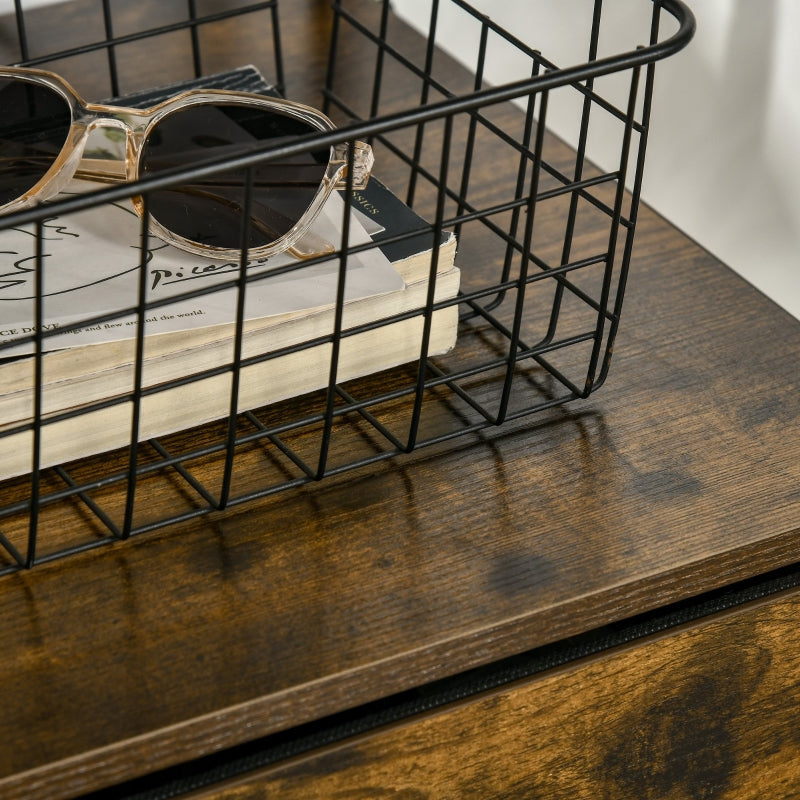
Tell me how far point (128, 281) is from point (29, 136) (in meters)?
0.07

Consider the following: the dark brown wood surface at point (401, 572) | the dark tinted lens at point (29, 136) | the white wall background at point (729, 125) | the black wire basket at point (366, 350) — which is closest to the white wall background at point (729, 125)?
the white wall background at point (729, 125)

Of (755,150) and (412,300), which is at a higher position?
(412,300)

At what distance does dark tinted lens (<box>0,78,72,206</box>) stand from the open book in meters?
0.08

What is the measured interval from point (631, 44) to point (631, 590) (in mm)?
747

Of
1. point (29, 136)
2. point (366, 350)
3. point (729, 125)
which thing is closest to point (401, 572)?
point (366, 350)

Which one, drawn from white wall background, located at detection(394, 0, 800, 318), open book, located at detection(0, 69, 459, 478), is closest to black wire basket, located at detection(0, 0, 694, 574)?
open book, located at detection(0, 69, 459, 478)

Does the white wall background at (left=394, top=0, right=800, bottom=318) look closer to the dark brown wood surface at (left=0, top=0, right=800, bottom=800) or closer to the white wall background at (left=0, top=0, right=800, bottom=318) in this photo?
the white wall background at (left=0, top=0, right=800, bottom=318)

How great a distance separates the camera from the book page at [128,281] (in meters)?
0.37

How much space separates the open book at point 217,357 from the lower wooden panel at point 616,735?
12 centimetres

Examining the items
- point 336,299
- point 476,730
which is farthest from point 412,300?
point 476,730

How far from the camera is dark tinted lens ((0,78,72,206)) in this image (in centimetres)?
41

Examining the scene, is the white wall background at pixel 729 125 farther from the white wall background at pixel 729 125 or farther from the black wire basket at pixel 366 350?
the black wire basket at pixel 366 350

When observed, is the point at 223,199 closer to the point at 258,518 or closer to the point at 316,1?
the point at 258,518

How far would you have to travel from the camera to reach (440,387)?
436 millimetres
